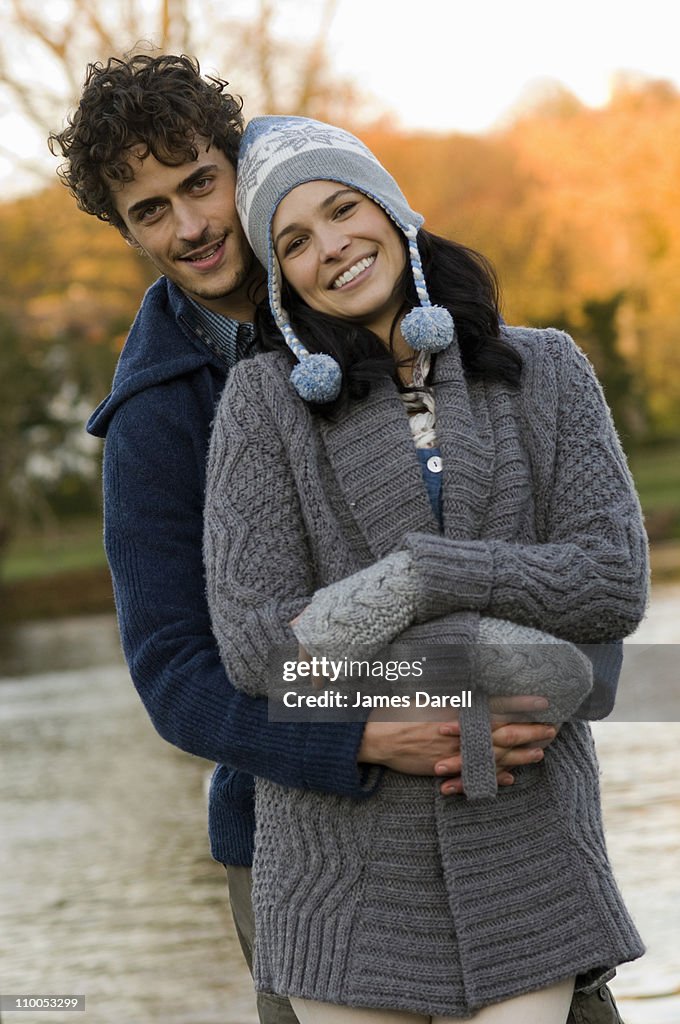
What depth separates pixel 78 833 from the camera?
7961 millimetres

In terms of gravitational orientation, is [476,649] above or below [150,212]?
below

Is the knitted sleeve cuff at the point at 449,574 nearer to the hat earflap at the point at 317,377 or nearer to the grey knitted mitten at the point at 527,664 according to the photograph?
the grey knitted mitten at the point at 527,664

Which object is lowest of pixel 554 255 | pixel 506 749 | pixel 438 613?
pixel 506 749

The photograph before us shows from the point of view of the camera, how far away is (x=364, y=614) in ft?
7.89

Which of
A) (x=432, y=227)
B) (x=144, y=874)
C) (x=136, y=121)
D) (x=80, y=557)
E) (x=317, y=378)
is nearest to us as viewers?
(x=317, y=378)

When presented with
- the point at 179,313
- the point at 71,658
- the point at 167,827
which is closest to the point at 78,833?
the point at 167,827

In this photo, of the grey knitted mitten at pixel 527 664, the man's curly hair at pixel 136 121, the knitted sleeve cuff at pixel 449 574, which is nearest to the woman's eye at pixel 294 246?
the man's curly hair at pixel 136 121

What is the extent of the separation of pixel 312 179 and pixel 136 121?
18.2 inches

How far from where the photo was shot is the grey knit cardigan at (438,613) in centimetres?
246

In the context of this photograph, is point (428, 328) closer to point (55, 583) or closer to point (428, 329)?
point (428, 329)

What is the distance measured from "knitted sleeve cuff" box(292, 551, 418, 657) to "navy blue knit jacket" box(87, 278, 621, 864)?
0.53 feet

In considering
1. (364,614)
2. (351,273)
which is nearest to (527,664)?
(364,614)

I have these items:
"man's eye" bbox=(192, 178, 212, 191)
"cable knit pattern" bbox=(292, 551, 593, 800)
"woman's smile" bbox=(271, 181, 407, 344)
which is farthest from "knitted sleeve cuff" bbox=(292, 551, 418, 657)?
"man's eye" bbox=(192, 178, 212, 191)

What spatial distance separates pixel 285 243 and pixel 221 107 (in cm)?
55
